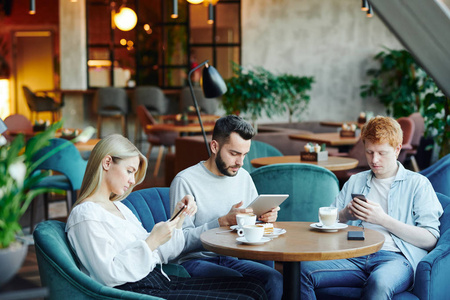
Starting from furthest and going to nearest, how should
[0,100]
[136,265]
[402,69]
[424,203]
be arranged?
1. [0,100]
2. [402,69]
3. [424,203]
4. [136,265]

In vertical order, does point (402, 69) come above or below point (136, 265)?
above

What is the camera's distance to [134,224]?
229 cm

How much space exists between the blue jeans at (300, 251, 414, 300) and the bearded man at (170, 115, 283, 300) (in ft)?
0.60

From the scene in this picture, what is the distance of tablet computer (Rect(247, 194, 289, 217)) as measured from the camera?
93.1 inches

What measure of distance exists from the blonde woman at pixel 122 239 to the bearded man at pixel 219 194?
184 mm

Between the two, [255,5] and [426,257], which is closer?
[426,257]

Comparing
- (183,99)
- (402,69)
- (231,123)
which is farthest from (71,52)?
(231,123)

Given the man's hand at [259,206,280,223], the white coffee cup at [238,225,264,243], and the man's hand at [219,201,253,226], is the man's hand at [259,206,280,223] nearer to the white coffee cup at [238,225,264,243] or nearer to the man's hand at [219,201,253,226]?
the man's hand at [219,201,253,226]

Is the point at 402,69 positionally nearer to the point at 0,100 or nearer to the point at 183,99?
the point at 183,99

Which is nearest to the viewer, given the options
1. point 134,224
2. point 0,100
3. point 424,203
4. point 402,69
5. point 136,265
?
point 136,265

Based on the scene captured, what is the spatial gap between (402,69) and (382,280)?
31.0 ft

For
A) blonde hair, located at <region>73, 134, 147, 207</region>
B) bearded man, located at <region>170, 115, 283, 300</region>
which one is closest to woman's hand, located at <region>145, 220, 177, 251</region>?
blonde hair, located at <region>73, 134, 147, 207</region>

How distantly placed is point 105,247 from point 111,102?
9.23 m

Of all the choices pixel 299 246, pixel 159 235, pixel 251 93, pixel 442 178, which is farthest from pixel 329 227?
pixel 251 93
